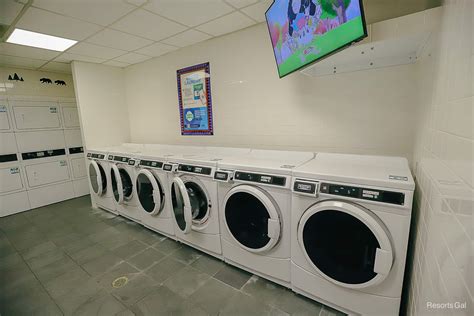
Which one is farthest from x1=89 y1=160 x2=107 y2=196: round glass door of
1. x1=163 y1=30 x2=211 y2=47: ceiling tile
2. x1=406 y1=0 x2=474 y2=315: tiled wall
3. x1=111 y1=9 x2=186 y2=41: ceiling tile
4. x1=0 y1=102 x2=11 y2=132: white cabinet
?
x1=406 y1=0 x2=474 y2=315: tiled wall

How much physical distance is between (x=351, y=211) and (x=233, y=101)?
1.86 meters

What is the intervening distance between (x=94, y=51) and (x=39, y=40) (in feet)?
1.89

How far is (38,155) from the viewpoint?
3.76m

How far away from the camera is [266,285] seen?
Result: 1.78 m

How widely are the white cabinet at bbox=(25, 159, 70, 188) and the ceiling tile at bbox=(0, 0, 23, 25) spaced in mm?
2571

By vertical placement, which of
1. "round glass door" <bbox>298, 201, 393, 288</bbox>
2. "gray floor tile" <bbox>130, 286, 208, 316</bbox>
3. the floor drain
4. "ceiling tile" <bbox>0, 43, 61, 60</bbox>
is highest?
"ceiling tile" <bbox>0, 43, 61, 60</bbox>

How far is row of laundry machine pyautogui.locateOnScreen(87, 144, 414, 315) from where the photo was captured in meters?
1.20

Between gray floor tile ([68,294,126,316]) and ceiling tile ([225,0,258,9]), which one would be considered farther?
ceiling tile ([225,0,258,9])

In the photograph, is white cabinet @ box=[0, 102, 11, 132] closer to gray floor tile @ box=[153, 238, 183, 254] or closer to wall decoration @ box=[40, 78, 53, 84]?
wall decoration @ box=[40, 78, 53, 84]

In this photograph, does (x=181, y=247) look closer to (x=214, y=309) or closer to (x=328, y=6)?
(x=214, y=309)

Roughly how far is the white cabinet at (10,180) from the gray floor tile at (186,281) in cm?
359

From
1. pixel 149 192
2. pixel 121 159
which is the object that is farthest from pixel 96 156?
pixel 149 192

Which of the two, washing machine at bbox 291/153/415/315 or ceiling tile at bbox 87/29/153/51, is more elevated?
ceiling tile at bbox 87/29/153/51

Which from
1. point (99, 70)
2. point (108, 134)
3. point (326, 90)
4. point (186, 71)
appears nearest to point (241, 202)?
point (326, 90)
